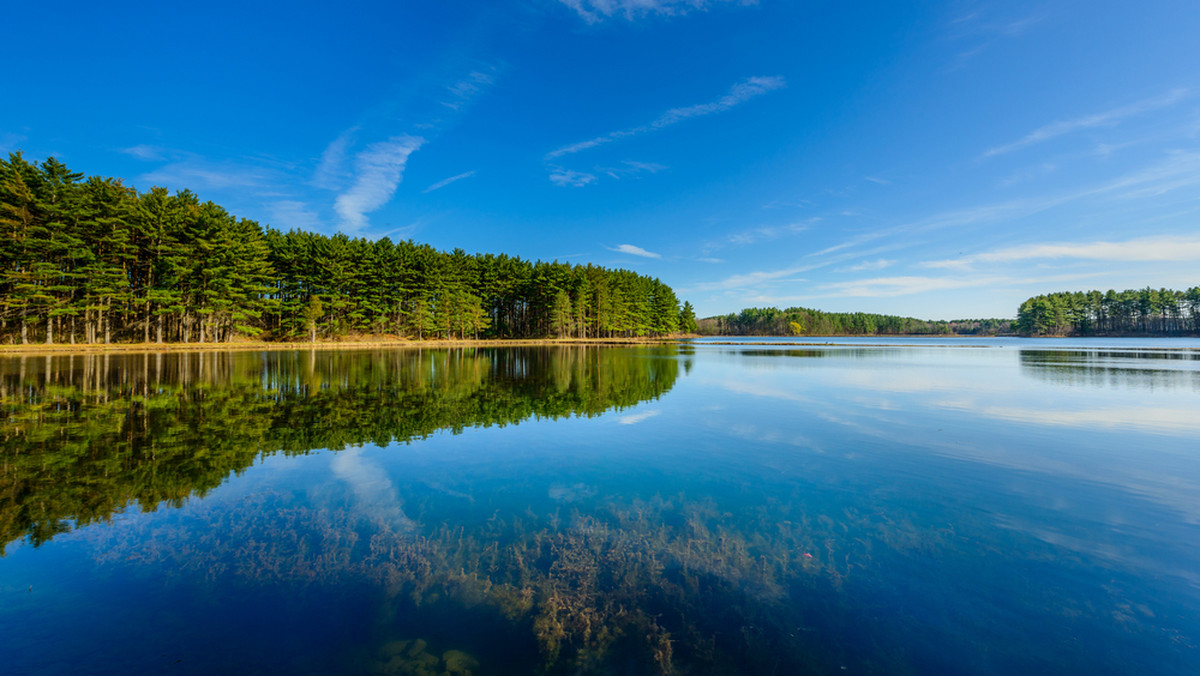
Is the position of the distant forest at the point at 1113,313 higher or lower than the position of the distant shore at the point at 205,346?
higher

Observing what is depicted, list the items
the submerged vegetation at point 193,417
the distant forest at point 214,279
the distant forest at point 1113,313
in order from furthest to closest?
the distant forest at point 1113,313, the distant forest at point 214,279, the submerged vegetation at point 193,417

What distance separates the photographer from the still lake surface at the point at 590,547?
3594 millimetres

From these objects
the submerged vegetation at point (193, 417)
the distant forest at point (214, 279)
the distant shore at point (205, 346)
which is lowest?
the submerged vegetation at point (193, 417)

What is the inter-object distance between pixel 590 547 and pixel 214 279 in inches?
2303

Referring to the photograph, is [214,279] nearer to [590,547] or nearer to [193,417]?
[193,417]

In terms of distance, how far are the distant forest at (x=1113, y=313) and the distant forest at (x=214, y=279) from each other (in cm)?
15509

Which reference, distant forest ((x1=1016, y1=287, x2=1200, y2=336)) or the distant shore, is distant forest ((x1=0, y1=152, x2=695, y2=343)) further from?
distant forest ((x1=1016, y1=287, x2=1200, y2=336))

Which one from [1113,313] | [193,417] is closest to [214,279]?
[193,417]

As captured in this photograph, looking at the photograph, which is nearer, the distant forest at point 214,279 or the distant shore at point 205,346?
the distant shore at point 205,346

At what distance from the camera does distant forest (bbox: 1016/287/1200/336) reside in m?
129

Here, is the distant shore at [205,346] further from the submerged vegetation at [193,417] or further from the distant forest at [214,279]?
the submerged vegetation at [193,417]

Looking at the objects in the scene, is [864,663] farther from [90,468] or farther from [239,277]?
[239,277]

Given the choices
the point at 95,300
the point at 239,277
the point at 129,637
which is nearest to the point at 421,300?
the point at 239,277

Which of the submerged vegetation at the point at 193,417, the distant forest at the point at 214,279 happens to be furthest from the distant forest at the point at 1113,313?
the submerged vegetation at the point at 193,417
